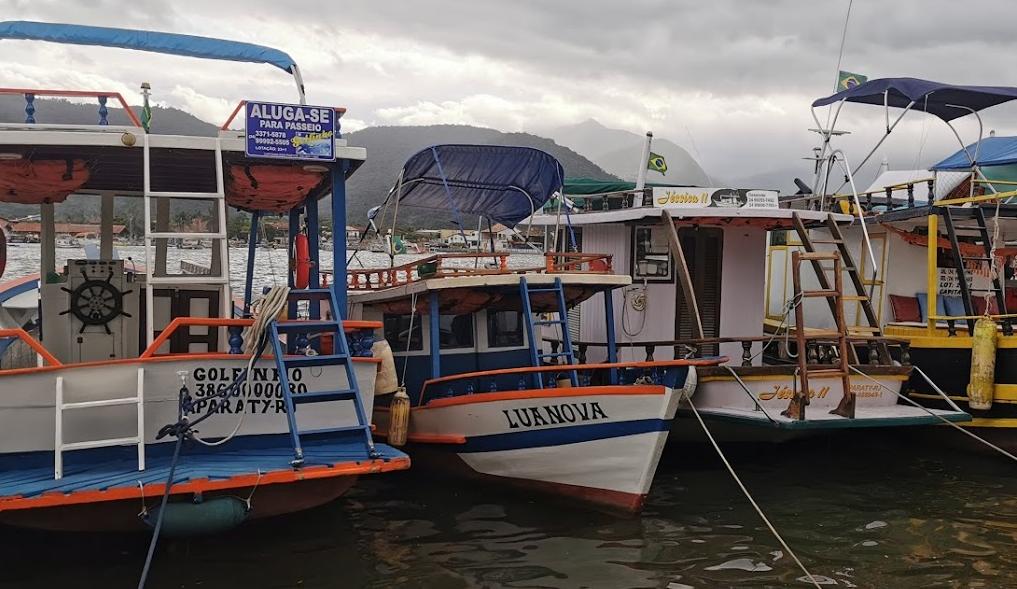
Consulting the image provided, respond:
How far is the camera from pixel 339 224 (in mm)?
8664

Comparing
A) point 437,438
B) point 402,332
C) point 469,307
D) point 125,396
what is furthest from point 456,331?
point 125,396

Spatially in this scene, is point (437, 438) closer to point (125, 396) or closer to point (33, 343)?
point (125, 396)

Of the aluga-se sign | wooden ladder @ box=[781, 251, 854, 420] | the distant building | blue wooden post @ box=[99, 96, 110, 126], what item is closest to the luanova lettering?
wooden ladder @ box=[781, 251, 854, 420]

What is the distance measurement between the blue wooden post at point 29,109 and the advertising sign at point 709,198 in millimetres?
7626

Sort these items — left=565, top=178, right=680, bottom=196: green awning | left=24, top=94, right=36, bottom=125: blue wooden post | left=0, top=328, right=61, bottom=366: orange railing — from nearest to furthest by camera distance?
left=0, top=328, right=61, bottom=366: orange railing
left=24, top=94, right=36, bottom=125: blue wooden post
left=565, top=178, right=680, bottom=196: green awning

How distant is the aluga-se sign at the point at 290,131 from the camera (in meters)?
7.88

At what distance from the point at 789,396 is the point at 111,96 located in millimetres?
8587

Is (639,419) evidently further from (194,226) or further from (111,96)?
(111,96)

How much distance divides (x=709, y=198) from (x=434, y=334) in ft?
14.4

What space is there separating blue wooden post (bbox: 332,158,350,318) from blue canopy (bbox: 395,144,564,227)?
1.94 metres

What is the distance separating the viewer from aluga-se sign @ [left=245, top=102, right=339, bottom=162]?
7.88m

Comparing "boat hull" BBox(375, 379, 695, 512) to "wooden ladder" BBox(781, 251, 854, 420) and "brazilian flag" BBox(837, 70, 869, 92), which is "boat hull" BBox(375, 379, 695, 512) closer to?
"wooden ladder" BBox(781, 251, 854, 420)

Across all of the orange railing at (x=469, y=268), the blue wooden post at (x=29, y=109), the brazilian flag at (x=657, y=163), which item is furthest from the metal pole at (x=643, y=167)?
the blue wooden post at (x=29, y=109)

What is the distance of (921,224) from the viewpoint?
13688 mm
